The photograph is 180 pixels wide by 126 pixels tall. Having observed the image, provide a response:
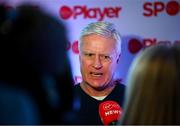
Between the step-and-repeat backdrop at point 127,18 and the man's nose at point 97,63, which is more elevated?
the step-and-repeat backdrop at point 127,18

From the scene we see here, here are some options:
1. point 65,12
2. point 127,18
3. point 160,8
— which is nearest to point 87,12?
point 65,12

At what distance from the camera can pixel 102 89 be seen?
2.00 metres

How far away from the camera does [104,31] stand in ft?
6.38

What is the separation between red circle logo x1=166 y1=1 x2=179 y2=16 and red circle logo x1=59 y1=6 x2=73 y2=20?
53 cm

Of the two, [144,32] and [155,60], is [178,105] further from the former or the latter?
[144,32]

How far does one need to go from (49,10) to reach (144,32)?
0.53m

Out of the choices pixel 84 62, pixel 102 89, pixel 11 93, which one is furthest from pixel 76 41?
pixel 11 93

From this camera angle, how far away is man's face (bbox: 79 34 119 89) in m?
1.94

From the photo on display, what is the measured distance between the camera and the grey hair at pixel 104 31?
1.95 meters

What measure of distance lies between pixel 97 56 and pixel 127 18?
0.91 ft

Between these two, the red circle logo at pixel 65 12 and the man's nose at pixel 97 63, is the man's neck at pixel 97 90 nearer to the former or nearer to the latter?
the man's nose at pixel 97 63

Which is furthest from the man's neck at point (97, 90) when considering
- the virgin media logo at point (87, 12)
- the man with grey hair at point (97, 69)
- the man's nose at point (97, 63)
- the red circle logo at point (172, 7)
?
the red circle logo at point (172, 7)

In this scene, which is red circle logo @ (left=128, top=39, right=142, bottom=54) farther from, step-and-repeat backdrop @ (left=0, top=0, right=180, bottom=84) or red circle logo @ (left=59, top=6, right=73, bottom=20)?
red circle logo @ (left=59, top=6, right=73, bottom=20)

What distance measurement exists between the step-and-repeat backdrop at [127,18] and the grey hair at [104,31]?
43 mm
